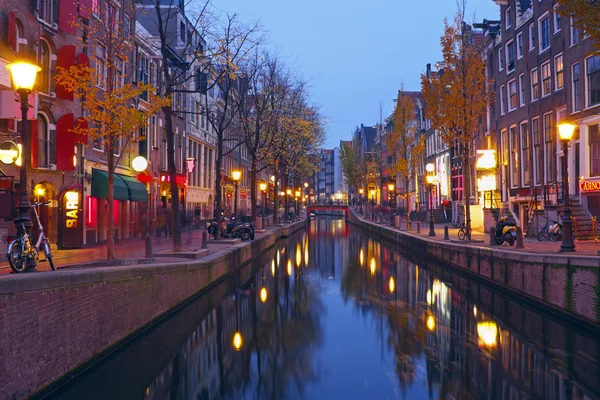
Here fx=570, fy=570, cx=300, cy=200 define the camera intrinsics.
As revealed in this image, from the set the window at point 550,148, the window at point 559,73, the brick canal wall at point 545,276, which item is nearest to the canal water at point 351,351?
the brick canal wall at point 545,276

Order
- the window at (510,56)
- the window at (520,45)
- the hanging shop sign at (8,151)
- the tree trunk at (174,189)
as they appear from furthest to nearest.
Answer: the window at (510,56)
the window at (520,45)
the tree trunk at (174,189)
the hanging shop sign at (8,151)

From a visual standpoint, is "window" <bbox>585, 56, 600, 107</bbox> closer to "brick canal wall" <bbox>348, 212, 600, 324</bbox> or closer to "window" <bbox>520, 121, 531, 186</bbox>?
"window" <bbox>520, 121, 531, 186</bbox>

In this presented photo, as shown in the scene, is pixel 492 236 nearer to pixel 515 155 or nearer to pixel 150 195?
pixel 515 155

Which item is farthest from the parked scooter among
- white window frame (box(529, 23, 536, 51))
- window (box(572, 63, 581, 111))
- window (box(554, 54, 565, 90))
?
white window frame (box(529, 23, 536, 51))

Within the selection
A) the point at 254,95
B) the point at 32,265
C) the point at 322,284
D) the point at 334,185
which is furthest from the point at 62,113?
the point at 334,185

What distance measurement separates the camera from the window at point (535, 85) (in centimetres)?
3280

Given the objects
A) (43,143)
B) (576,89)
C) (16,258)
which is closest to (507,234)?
(576,89)

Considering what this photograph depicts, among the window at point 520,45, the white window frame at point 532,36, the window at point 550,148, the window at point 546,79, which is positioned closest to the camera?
the window at point 550,148

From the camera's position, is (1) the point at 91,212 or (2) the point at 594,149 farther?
(2) the point at 594,149

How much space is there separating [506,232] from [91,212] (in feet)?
58.0

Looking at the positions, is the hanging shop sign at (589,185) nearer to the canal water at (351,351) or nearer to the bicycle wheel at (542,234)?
the bicycle wheel at (542,234)

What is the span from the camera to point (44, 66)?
2119 cm

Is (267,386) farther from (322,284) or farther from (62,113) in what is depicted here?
(62,113)

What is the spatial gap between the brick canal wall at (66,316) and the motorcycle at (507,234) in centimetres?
1413
